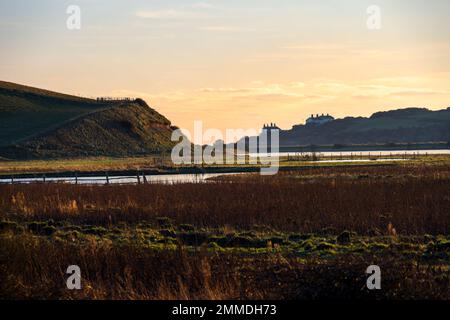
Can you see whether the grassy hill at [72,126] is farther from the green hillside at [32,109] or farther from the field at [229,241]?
the field at [229,241]

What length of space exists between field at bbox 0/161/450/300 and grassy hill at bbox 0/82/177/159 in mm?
90405

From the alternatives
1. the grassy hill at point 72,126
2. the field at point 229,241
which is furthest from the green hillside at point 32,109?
the field at point 229,241

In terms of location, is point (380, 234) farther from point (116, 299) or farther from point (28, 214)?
point (28, 214)

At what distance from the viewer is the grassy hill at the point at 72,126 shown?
130 metres

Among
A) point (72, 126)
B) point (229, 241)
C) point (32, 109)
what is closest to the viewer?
point (229, 241)

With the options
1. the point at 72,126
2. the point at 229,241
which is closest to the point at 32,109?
the point at 72,126

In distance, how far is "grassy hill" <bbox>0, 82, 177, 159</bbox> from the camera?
130250 millimetres

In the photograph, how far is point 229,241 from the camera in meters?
22.8

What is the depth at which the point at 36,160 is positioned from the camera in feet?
389

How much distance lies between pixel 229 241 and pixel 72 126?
403ft

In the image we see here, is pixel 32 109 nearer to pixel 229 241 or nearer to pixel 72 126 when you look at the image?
pixel 72 126

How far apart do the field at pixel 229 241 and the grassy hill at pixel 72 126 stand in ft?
297

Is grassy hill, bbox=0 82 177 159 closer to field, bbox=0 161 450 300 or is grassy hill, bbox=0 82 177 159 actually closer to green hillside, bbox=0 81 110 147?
green hillside, bbox=0 81 110 147
